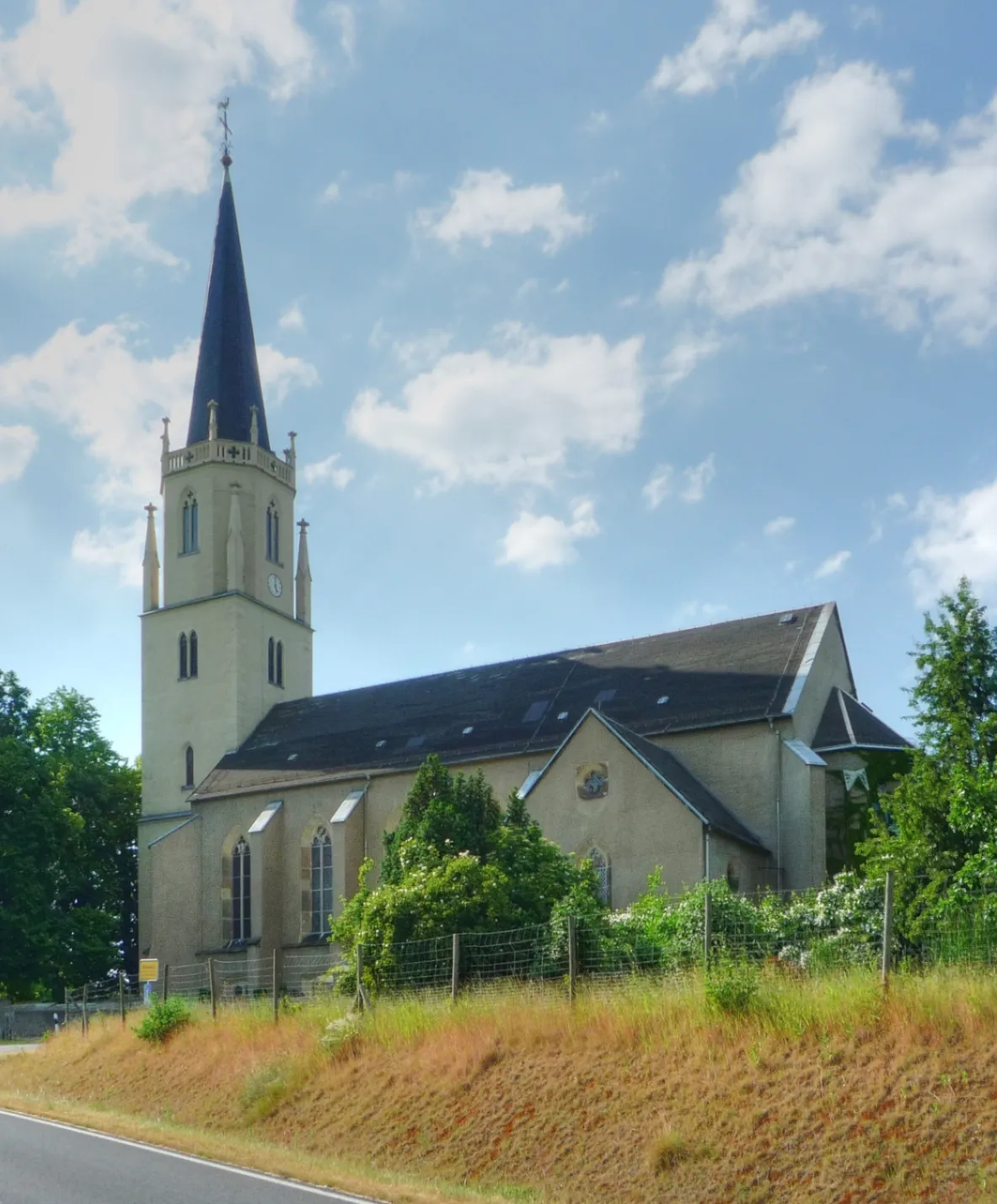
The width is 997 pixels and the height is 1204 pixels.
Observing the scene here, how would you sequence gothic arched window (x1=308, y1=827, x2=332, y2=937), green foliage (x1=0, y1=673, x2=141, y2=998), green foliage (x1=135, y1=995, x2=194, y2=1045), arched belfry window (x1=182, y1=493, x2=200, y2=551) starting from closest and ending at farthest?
green foliage (x1=135, y1=995, x2=194, y2=1045) → gothic arched window (x1=308, y1=827, x2=332, y2=937) → green foliage (x1=0, y1=673, x2=141, y2=998) → arched belfry window (x1=182, y1=493, x2=200, y2=551)

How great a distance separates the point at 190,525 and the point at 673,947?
3423cm

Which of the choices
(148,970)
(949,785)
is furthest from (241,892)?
(949,785)

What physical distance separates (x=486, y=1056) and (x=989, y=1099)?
6.12m

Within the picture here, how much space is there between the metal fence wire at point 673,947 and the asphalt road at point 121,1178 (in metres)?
4.91

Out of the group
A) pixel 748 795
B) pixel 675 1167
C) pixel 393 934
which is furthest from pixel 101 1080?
pixel 748 795

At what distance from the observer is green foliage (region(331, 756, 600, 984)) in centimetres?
2273

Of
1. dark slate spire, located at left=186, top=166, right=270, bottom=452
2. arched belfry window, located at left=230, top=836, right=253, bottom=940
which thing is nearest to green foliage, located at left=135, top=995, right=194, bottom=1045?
arched belfry window, located at left=230, top=836, right=253, bottom=940

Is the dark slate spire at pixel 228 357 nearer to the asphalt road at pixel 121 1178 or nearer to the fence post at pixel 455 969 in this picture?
the fence post at pixel 455 969

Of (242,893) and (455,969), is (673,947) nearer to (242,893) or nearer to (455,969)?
(455,969)

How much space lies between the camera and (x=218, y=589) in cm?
4962

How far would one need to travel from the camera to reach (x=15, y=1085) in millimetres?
23219

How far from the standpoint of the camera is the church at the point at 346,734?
3403 cm

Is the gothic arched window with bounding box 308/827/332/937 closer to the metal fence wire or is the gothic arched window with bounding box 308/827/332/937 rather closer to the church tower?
the church tower

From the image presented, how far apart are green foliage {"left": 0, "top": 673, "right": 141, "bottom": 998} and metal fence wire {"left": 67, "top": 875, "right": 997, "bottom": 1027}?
2154 centimetres
